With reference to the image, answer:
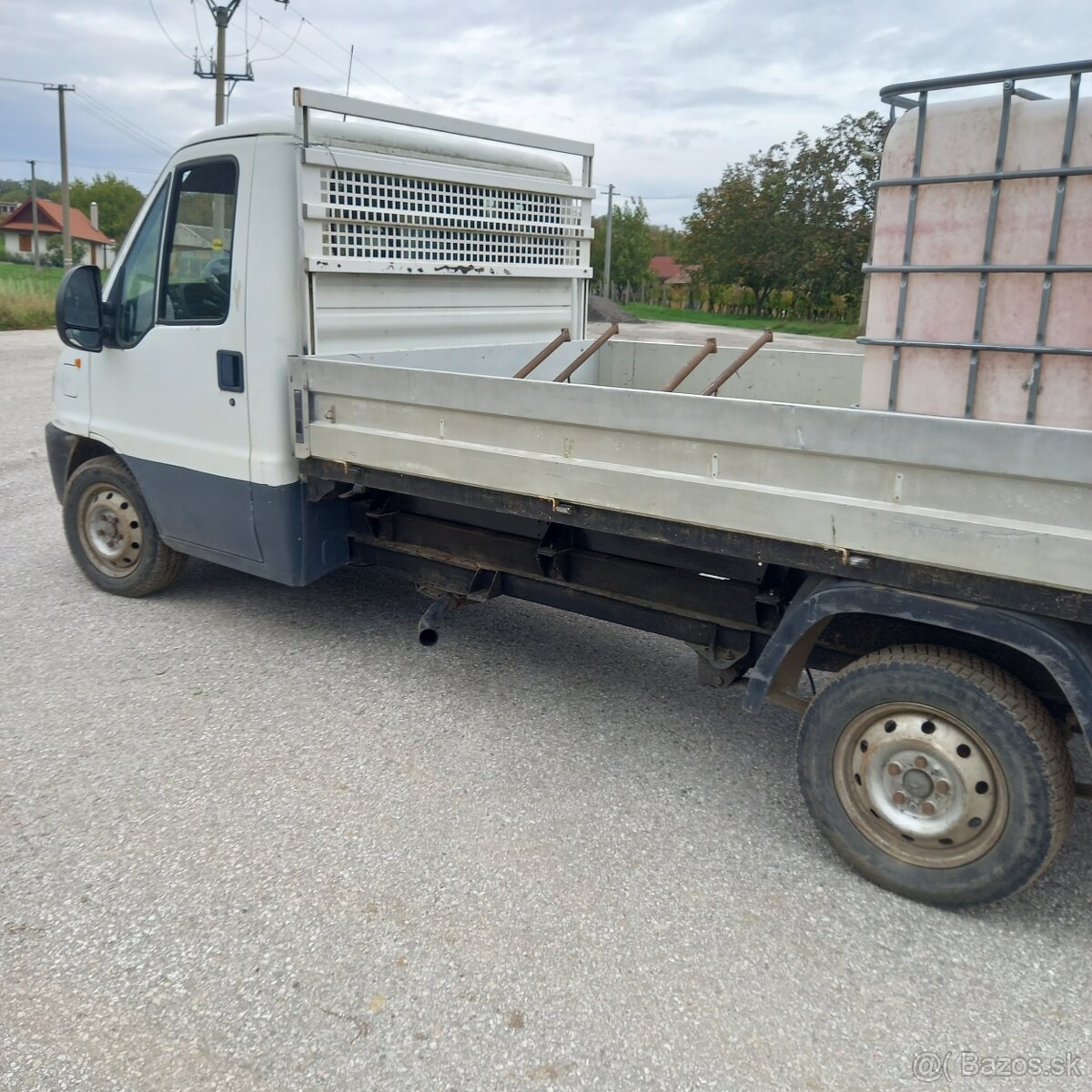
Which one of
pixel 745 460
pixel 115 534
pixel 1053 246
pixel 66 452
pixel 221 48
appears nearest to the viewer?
pixel 1053 246

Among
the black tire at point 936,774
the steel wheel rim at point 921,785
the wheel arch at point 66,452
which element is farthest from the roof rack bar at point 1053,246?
the wheel arch at point 66,452

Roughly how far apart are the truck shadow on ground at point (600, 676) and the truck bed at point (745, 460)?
1162mm

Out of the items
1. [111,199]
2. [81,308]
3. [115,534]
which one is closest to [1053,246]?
[81,308]

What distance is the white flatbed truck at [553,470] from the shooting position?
2.91 m

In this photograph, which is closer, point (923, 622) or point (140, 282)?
point (923, 622)

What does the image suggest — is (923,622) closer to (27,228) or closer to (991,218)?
(991,218)

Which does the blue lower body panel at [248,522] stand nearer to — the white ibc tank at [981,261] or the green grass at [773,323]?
the white ibc tank at [981,261]

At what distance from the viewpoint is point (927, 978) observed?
289 centimetres

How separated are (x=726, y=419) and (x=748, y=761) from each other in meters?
1.60

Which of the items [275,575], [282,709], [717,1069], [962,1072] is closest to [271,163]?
[275,575]

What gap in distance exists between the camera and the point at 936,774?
10.2ft

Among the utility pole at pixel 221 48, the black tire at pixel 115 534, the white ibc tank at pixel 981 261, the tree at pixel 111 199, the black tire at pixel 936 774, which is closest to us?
the white ibc tank at pixel 981 261

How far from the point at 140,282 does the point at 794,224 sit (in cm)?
3853

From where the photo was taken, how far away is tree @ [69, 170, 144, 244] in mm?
76331
